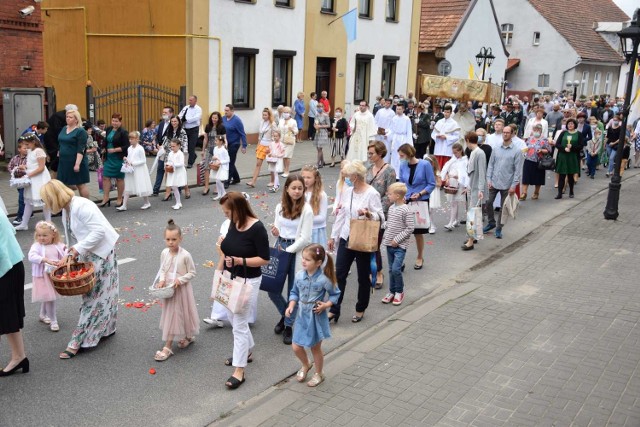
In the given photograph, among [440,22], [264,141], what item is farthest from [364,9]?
[264,141]

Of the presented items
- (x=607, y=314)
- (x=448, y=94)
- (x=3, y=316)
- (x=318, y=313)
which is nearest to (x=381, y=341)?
(x=318, y=313)

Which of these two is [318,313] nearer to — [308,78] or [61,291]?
[61,291]

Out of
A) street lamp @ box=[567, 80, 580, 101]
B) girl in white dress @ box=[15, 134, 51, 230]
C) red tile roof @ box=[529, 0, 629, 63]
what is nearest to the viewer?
girl in white dress @ box=[15, 134, 51, 230]

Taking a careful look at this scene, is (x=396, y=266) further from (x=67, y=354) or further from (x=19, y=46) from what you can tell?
(x=19, y=46)

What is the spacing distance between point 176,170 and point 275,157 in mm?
2756

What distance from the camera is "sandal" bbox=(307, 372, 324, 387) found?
6.14m

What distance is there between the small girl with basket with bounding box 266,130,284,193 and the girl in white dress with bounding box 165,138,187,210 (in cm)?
246

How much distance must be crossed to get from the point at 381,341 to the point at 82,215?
10.5 feet

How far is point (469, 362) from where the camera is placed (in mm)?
6688

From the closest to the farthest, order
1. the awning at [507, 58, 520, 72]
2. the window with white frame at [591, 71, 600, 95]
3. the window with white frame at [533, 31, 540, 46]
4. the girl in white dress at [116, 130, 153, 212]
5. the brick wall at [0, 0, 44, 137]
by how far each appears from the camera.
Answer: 1. the girl in white dress at [116, 130, 153, 212]
2. the brick wall at [0, 0, 44, 137]
3. the window with white frame at [533, 31, 540, 46]
4. the awning at [507, 58, 520, 72]
5. the window with white frame at [591, 71, 600, 95]

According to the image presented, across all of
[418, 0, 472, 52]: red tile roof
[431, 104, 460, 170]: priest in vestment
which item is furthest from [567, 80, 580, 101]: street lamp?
[431, 104, 460, 170]: priest in vestment

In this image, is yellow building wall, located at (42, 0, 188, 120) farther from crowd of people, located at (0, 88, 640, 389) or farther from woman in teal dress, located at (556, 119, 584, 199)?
woman in teal dress, located at (556, 119, 584, 199)

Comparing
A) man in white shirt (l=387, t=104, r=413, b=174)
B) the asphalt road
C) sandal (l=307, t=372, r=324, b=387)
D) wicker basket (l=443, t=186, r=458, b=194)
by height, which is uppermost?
man in white shirt (l=387, t=104, r=413, b=174)

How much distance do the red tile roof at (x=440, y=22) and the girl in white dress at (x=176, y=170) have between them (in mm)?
24939
